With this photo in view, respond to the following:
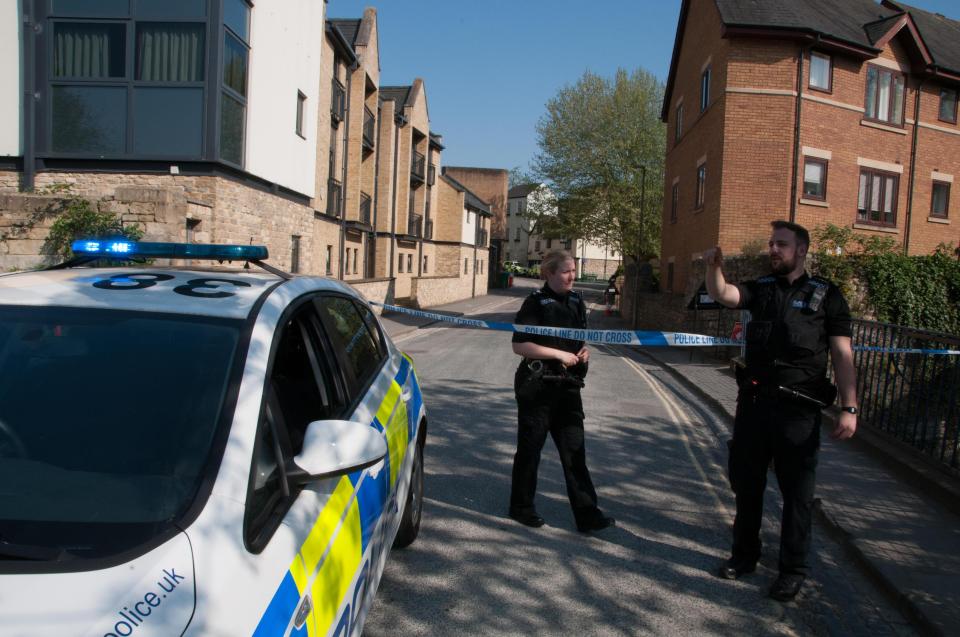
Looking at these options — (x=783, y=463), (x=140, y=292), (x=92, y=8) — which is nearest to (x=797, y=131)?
Answer: (x=92, y=8)

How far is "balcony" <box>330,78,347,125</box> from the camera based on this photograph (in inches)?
989

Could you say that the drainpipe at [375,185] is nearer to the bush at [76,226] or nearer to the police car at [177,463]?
the bush at [76,226]

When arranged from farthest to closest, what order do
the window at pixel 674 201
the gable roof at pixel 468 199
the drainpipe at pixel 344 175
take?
the gable roof at pixel 468 199 < the drainpipe at pixel 344 175 < the window at pixel 674 201

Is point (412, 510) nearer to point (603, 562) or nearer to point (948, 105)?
point (603, 562)

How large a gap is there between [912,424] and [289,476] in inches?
294

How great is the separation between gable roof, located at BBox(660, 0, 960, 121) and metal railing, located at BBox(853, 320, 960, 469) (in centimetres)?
1336

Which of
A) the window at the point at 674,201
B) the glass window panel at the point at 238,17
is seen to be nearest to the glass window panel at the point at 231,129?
the glass window panel at the point at 238,17

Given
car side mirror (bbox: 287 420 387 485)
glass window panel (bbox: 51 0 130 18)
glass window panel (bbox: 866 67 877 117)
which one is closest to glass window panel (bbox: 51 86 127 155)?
glass window panel (bbox: 51 0 130 18)

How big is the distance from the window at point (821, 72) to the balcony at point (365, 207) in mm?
16979

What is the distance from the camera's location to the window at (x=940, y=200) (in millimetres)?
23103

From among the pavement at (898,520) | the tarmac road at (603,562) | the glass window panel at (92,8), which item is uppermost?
the glass window panel at (92,8)

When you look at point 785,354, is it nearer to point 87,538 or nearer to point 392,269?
point 87,538

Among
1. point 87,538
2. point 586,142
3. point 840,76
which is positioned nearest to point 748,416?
point 87,538

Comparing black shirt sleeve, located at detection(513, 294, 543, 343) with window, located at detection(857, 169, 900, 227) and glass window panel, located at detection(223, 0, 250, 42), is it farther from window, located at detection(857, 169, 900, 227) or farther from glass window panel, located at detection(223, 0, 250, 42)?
window, located at detection(857, 169, 900, 227)
